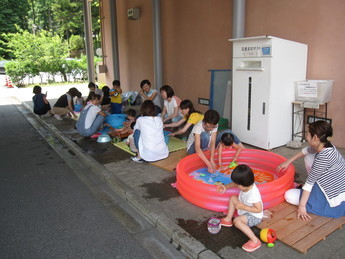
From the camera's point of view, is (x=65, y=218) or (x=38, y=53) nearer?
(x=65, y=218)

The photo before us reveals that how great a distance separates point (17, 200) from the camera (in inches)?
171

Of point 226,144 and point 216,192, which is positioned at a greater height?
point 226,144

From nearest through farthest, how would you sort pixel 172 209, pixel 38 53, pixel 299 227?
pixel 299 227 → pixel 172 209 → pixel 38 53

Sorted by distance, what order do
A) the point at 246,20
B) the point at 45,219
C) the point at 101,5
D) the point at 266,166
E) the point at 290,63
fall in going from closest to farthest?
the point at 45,219
the point at 266,166
the point at 290,63
the point at 246,20
the point at 101,5

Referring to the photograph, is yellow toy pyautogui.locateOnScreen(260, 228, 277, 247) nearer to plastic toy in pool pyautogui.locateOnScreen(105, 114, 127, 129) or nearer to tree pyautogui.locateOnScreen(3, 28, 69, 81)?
plastic toy in pool pyautogui.locateOnScreen(105, 114, 127, 129)

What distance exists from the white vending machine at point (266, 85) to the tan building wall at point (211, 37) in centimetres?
48

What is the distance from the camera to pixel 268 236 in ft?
9.68

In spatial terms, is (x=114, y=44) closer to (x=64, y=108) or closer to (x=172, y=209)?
(x=64, y=108)

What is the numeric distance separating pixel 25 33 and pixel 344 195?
87.7ft

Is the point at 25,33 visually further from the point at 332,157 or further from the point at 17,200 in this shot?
the point at 332,157

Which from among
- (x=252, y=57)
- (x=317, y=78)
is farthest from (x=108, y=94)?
(x=317, y=78)

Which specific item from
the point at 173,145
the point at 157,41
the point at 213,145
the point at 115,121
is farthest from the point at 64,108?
the point at 213,145

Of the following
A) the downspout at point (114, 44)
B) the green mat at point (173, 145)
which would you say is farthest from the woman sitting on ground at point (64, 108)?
the green mat at point (173, 145)

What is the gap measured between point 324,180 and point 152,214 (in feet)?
6.49
